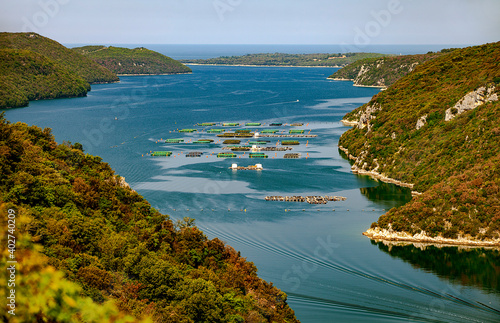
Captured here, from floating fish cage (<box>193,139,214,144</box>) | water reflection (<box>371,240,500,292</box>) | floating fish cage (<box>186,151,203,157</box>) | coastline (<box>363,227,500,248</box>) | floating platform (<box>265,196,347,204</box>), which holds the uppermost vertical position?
floating fish cage (<box>193,139,214,144</box>)

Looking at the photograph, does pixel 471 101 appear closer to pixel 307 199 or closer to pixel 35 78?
pixel 307 199

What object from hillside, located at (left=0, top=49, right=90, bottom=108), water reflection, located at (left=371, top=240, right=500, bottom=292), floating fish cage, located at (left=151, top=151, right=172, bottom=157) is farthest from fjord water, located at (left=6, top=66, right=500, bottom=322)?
hillside, located at (left=0, top=49, right=90, bottom=108)

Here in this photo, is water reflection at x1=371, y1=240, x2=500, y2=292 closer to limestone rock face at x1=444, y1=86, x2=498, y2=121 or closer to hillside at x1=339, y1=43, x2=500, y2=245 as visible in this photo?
hillside at x1=339, y1=43, x2=500, y2=245

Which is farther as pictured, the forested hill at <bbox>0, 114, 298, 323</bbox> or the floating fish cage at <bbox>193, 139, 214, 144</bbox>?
the floating fish cage at <bbox>193, 139, 214, 144</bbox>

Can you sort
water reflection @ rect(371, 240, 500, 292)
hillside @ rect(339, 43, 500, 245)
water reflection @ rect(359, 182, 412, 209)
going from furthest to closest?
water reflection @ rect(359, 182, 412, 209) → hillside @ rect(339, 43, 500, 245) → water reflection @ rect(371, 240, 500, 292)

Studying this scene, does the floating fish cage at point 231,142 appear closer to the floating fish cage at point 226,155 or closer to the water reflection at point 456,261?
the floating fish cage at point 226,155

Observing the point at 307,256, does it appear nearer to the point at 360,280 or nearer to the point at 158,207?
the point at 360,280
